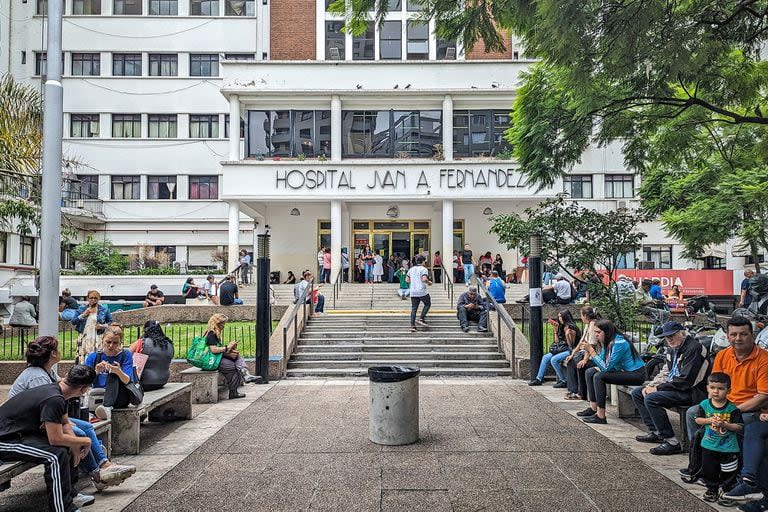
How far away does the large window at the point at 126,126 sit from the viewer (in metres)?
35.6

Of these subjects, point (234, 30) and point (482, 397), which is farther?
point (234, 30)

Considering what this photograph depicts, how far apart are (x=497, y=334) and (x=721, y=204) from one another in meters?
6.25

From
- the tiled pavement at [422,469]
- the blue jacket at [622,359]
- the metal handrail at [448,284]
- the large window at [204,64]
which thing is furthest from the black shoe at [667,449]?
the large window at [204,64]

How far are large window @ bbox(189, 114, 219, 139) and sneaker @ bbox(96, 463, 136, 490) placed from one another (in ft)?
109

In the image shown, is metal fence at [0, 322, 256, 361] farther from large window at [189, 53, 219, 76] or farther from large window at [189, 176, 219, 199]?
large window at [189, 53, 219, 76]

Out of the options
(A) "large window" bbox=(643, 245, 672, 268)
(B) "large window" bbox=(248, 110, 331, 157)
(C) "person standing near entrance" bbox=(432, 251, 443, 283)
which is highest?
(B) "large window" bbox=(248, 110, 331, 157)

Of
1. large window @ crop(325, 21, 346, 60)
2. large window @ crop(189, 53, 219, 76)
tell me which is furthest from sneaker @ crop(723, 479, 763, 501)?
large window @ crop(189, 53, 219, 76)

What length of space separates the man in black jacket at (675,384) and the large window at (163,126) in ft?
114

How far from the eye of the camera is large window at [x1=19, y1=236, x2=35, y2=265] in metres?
32.0

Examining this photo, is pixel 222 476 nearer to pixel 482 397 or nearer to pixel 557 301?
pixel 482 397

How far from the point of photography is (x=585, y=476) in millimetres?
5492

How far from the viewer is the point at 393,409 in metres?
6.58

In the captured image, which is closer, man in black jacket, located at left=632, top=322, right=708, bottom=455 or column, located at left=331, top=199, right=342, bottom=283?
man in black jacket, located at left=632, top=322, right=708, bottom=455

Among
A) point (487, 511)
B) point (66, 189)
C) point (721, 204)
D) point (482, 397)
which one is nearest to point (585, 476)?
point (487, 511)
